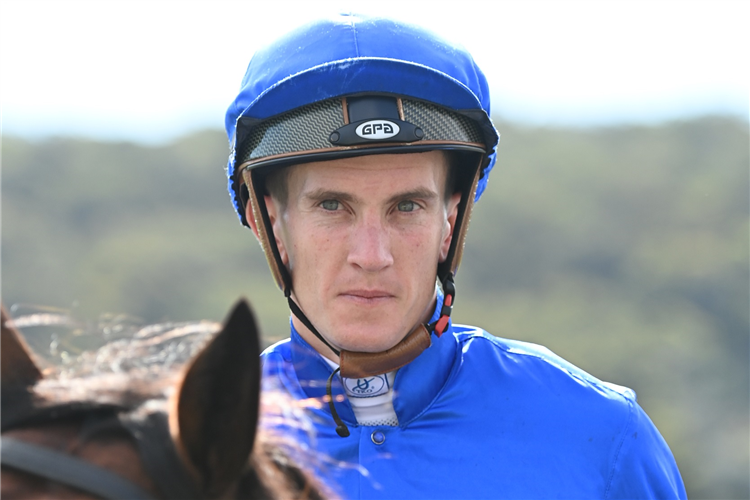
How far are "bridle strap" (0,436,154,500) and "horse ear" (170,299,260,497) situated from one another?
80 millimetres

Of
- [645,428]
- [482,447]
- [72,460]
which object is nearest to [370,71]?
[482,447]

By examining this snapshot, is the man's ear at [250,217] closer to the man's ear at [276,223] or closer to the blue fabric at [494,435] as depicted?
the man's ear at [276,223]

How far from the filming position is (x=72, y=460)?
104 centimetres

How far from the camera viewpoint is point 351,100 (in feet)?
6.73

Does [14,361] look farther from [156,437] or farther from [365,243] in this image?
[365,243]

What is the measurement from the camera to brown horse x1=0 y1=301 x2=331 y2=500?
102cm

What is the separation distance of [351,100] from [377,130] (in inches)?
4.5

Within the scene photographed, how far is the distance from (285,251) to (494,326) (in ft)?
86.9

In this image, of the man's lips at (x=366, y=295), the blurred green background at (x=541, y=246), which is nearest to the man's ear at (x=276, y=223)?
the man's lips at (x=366, y=295)

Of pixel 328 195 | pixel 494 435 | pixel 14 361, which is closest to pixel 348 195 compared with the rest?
pixel 328 195

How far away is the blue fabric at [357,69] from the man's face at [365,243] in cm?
17

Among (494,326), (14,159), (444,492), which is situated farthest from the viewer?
(14,159)

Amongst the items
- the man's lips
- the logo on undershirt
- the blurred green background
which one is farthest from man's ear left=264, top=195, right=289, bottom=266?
the blurred green background

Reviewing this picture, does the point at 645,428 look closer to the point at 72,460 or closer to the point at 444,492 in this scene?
the point at 444,492
